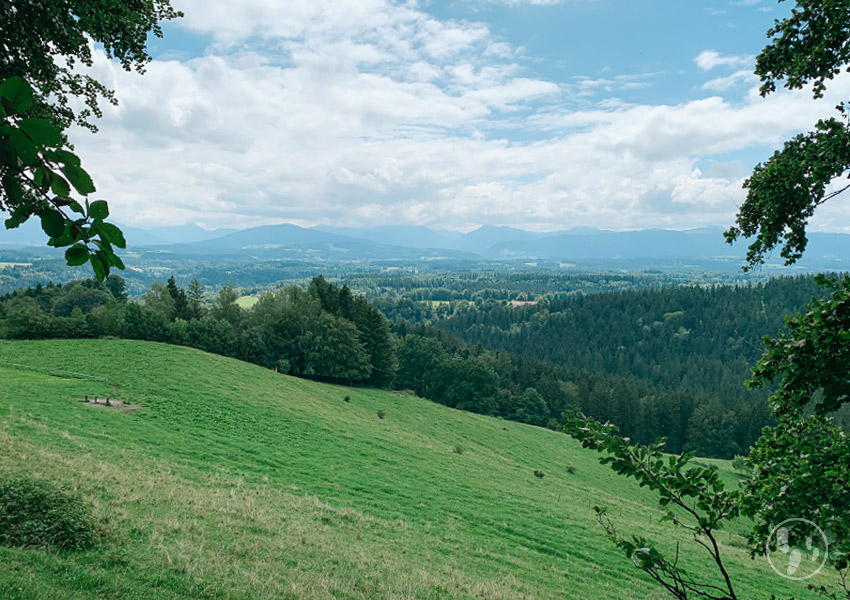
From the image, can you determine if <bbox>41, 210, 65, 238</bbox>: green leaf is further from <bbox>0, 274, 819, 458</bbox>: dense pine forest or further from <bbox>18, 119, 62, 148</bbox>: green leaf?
<bbox>0, 274, 819, 458</bbox>: dense pine forest

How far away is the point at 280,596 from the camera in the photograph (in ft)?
24.7

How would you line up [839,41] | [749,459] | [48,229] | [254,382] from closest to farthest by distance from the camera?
[48,229], [749,459], [839,41], [254,382]

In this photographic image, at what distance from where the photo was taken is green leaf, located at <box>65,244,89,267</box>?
1880 mm

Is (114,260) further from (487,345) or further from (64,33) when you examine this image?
(487,345)

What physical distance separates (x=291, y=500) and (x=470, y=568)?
6367 mm

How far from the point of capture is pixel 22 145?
159 centimetres

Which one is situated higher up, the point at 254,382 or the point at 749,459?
the point at 749,459

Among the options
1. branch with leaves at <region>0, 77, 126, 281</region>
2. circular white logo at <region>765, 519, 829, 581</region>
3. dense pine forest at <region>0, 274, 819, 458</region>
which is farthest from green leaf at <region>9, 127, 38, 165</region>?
circular white logo at <region>765, 519, 829, 581</region>

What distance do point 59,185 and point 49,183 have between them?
4 cm

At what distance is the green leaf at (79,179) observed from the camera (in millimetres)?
1736

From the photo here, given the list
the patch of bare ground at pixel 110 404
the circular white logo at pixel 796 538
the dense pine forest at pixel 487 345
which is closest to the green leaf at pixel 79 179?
the dense pine forest at pixel 487 345

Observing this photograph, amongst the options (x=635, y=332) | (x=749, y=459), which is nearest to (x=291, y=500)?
(x=749, y=459)

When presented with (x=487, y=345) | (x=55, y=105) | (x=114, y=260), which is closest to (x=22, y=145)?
(x=114, y=260)

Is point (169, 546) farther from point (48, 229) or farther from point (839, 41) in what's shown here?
point (839, 41)
